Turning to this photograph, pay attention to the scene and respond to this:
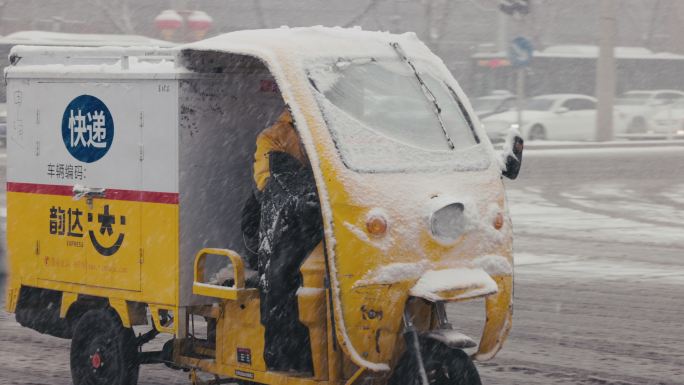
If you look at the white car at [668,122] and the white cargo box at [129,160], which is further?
the white car at [668,122]

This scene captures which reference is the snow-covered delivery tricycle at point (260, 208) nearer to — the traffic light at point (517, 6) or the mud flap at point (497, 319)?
the mud flap at point (497, 319)

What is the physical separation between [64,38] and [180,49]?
34083 millimetres

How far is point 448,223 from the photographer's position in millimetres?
6098

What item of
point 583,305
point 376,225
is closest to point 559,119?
point 583,305

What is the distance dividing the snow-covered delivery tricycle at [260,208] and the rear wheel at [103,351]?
0.01 metres

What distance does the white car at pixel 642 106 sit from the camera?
45875 millimetres

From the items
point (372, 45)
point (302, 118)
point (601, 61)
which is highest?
point (601, 61)

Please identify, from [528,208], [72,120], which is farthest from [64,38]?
[72,120]

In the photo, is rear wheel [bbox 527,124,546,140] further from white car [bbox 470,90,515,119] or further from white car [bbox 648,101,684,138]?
white car [bbox 648,101,684,138]

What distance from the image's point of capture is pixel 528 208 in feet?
64.3

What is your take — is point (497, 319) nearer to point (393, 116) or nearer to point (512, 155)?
point (512, 155)

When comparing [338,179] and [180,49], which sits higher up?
[180,49]

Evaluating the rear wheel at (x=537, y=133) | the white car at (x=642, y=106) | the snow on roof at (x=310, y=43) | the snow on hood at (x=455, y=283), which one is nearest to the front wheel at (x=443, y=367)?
the snow on hood at (x=455, y=283)

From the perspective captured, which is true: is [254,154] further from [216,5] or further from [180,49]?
[216,5]
